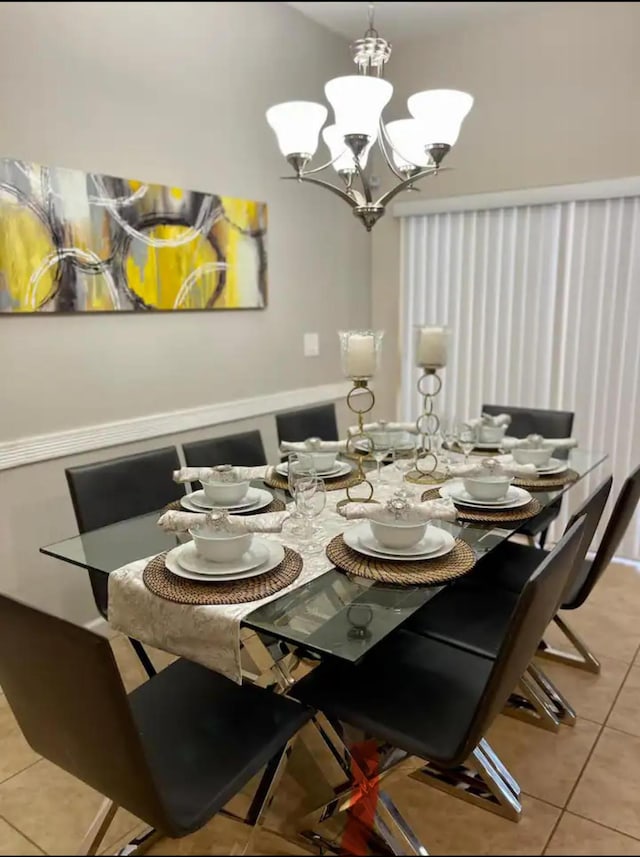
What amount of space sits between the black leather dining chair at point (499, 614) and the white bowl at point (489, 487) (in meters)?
0.21

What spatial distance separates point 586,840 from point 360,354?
1463 mm

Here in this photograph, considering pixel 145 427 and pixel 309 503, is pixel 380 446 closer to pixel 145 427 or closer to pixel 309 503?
pixel 309 503

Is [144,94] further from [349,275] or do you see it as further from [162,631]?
[162,631]

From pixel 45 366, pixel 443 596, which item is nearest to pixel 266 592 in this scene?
pixel 443 596

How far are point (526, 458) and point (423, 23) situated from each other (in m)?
2.54

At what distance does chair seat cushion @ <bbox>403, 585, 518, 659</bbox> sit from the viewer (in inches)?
74.1

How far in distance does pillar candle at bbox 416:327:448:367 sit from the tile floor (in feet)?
4.18

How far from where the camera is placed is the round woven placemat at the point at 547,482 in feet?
7.52

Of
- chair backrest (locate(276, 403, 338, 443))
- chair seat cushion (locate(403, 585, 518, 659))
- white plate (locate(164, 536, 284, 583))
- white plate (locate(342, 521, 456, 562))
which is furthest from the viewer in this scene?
chair backrest (locate(276, 403, 338, 443))

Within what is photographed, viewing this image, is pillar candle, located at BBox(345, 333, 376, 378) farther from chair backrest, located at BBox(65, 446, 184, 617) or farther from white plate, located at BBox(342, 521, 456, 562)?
chair backrest, located at BBox(65, 446, 184, 617)

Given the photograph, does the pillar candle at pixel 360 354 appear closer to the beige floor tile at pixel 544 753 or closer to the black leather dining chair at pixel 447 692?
the black leather dining chair at pixel 447 692

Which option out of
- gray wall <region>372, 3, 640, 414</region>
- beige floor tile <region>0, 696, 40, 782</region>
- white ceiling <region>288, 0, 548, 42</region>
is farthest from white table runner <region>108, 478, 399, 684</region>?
white ceiling <region>288, 0, 548, 42</region>

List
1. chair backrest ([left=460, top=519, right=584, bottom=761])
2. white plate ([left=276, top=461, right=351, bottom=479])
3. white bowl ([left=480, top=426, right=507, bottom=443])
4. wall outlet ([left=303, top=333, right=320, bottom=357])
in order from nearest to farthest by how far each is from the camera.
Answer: chair backrest ([left=460, top=519, right=584, bottom=761])
white plate ([left=276, top=461, right=351, bottom=479])
white bowl ([left=480, top=426, right=507, bottom=443])
wall outlet ([left=303, top=333, right=320, bottom=357])

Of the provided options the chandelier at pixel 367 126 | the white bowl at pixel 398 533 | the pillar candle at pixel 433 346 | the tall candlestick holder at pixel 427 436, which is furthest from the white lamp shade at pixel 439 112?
the white bowl at pixel 398 533
